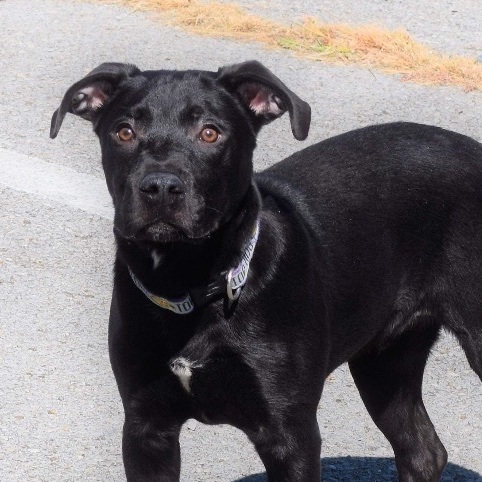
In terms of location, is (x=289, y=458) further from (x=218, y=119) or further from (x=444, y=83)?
(x=444, y=83)

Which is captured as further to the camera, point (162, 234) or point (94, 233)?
point (94, 233)

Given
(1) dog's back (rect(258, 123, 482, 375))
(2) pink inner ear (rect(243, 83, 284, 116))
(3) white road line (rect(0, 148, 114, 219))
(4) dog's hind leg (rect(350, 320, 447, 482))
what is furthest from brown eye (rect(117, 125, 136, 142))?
(3) white road line (rect(0, 148, 114, 219))

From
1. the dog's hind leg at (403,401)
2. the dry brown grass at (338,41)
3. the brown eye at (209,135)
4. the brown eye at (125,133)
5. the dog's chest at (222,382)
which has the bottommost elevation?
the dry brown grass at (338,41)

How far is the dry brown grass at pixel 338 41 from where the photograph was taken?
850 cm

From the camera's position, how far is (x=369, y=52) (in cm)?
880

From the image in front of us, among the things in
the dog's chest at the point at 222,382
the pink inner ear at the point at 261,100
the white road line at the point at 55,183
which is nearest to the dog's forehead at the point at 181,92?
the pink inner ear at the point at 261,100

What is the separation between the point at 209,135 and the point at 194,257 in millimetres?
410

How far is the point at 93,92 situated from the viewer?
14.0ft

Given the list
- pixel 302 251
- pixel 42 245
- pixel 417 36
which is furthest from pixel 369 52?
pixel 302 251

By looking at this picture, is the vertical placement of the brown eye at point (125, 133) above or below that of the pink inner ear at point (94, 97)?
above

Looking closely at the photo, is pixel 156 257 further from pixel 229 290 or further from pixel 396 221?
pixel 396 221

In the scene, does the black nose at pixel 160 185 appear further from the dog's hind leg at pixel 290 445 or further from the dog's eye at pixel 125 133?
the dog's hind leg at pixel 290 445

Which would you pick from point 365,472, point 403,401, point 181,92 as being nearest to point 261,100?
point 181,92

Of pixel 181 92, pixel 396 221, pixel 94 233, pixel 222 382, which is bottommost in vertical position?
pixel 94 233
